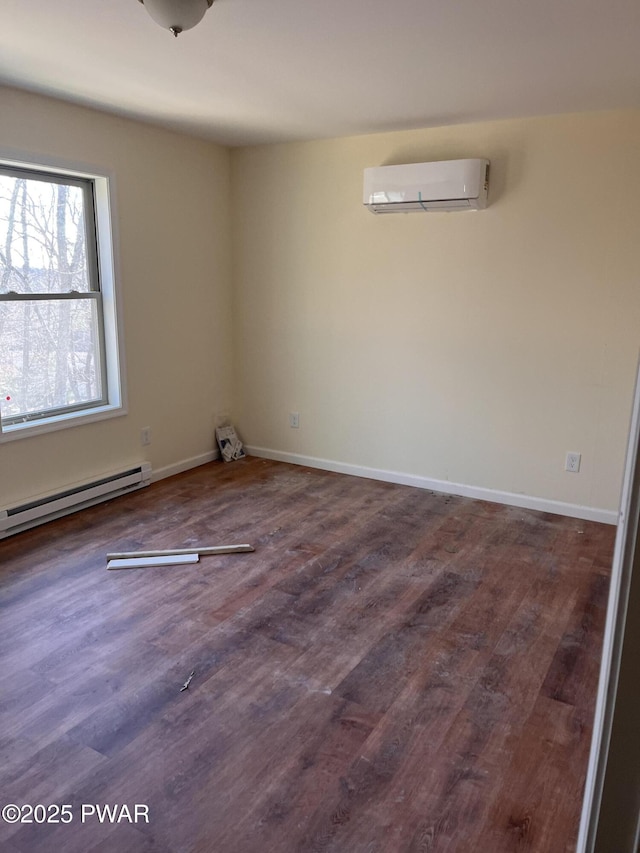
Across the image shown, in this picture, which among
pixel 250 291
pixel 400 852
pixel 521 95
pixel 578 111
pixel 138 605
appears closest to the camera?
pixel 400 852

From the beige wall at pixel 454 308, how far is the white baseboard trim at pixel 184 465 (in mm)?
415

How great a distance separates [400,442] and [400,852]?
2992 millimetres

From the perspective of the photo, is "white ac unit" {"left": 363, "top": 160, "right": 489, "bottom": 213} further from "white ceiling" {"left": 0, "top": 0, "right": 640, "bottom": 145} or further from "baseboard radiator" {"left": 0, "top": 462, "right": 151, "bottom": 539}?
"baseboard radiator" {"left": 0, "top": 462, "right": 151, "bottom": 539}

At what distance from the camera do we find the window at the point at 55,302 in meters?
3.42

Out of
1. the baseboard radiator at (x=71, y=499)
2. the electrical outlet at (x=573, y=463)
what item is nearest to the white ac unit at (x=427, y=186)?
the electrical outlet at (x=573, y=463)

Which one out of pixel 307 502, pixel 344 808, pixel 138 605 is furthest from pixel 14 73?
pixel 344 808

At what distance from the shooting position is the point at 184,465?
466 cm

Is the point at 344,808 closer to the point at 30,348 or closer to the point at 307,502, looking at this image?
the point at 307,502

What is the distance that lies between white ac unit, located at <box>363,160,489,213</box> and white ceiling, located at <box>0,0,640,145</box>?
10.8 inches

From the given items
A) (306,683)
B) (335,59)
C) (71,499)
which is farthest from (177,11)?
(71,499)

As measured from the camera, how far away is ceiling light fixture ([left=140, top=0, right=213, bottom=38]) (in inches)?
77.5

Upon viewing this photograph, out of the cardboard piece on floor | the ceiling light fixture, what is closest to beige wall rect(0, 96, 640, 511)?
the cardboard piece on floor

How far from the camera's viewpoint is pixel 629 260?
135 inches

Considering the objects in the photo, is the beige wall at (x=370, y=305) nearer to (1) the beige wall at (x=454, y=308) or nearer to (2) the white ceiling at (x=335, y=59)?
(1) the beige wall at (x=454, y=308)
